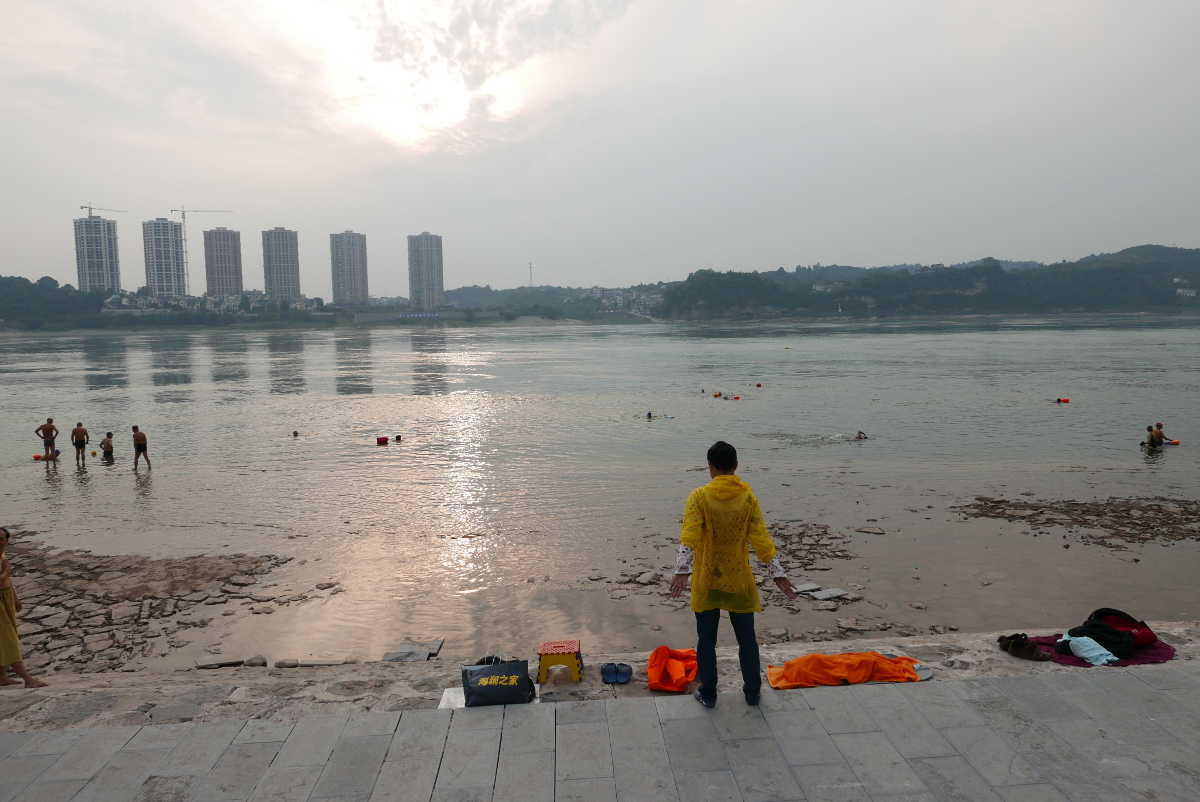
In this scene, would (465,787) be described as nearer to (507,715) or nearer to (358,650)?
(507,715)

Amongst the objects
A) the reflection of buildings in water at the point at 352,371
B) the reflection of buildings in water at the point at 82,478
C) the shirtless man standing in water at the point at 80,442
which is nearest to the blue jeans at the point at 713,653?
the reflection of buildings in water at the point at 82,478

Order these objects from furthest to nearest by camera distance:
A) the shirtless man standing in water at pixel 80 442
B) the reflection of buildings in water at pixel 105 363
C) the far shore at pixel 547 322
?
the far shore at pixel 547 322 → the reflection of buildings in water at pixel 105 363 → the shirtless man standing in water at pixel 80 442

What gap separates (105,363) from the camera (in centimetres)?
6297

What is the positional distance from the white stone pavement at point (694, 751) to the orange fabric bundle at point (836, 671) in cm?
19

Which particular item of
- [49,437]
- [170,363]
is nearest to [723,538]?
[49,437]

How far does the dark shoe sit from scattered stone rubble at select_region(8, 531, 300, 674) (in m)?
9.07

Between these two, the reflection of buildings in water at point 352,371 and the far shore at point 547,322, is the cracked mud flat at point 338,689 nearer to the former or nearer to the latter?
the reflection of buildings in water at point 352,371

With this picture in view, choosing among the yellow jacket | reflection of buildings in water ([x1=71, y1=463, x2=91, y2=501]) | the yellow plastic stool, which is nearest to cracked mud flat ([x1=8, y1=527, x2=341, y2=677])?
the yellow plastic stool

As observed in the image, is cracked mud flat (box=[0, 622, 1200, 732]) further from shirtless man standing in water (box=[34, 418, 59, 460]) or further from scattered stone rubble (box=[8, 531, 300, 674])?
shirtless man standing in water (box=[34, 418, 59, 460])

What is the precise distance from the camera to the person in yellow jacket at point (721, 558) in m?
5.18

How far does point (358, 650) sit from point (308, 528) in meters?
6.02

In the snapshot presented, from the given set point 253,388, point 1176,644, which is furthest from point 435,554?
point 253,388

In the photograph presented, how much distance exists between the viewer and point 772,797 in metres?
4.30

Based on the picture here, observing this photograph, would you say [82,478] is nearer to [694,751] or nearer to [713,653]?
[713,653]
